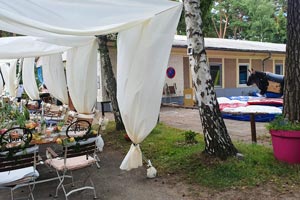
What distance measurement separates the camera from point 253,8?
104 feet

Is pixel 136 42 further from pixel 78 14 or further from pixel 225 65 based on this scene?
pixel 225 65

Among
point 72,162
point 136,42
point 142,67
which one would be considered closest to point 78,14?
point 136,42

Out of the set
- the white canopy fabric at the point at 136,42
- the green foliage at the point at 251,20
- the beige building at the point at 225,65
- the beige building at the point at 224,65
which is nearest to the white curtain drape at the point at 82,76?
the white canopy fabric at the point at 136,42

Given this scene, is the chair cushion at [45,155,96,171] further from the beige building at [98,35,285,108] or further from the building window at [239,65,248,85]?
the building window at [239,65,248,85]

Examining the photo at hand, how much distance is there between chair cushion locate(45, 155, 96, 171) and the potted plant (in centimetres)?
296

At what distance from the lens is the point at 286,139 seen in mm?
4832

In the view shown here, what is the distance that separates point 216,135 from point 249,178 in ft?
3.02

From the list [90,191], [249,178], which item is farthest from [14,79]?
[249,178]

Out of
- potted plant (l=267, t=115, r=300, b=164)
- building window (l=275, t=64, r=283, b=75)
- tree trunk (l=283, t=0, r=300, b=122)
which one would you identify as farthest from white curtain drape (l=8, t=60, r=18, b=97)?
building window (l=275, t=64, r=283, b=75)

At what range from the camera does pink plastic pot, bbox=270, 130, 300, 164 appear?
4.76 m

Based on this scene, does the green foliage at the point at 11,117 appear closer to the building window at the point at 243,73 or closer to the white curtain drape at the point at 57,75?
the white curtain drape at the point at 57,75

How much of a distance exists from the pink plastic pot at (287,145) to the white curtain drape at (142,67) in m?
2.16

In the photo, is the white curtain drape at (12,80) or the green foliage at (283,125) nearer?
the green foliage at (283,125)

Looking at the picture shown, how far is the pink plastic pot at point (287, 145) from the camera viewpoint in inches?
187
